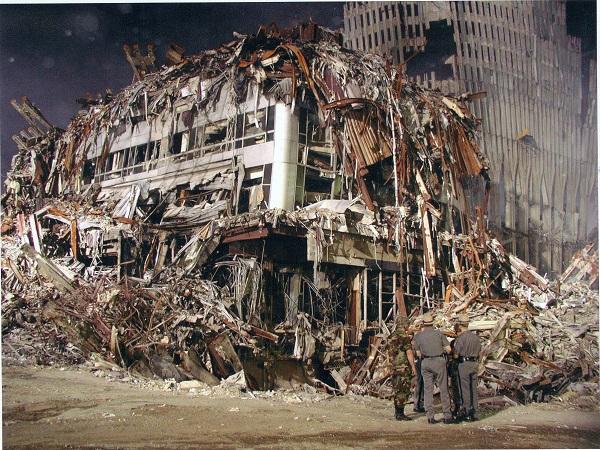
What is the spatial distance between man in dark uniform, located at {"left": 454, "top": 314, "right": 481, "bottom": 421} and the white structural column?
545 cm

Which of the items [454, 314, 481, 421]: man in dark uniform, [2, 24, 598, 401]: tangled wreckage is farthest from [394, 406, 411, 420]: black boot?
[2, 24, 598, 401]: tangled wreckage

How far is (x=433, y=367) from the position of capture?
7301 mm

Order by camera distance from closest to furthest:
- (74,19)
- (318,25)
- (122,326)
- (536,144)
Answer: (74,19) < (122,326) < (318,25) < (536,144)

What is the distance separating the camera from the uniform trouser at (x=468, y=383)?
24.8 ft

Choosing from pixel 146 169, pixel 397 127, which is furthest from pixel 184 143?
pixel 397 127

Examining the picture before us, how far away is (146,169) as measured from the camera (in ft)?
46.7

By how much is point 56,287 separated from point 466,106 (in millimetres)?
10455

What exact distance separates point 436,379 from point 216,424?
290cm

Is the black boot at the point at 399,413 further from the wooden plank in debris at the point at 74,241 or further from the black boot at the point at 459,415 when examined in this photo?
the wooden plank in debris at the point at 74,241

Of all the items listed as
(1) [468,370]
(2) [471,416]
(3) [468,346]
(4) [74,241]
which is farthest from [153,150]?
(2) [471,416]

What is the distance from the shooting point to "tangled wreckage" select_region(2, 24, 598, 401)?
9.97 metres

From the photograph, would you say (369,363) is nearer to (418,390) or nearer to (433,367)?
(418,390)

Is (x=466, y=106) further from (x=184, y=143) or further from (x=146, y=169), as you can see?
(x=146, y=169)

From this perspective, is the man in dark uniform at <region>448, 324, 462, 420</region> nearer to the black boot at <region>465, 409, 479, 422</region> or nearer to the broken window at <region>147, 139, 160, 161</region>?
the black boot at <region>465, 409, 479, 422</region>
